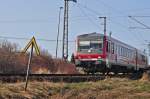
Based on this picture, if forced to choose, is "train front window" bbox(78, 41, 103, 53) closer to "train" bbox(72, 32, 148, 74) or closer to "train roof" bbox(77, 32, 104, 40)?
"train" bbox(72, 32, 148, 74)

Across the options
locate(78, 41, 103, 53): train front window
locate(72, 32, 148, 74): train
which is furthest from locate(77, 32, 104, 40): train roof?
locate(78, 41, 103, 53): train front window

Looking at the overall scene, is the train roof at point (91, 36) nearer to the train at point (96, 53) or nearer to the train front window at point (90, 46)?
the train at point (96, 53)

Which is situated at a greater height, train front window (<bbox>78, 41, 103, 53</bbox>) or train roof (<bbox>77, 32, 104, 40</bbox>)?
train roof (<bbox>77, 32, 104, 40</bbox>)

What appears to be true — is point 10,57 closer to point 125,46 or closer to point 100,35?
point 125,46

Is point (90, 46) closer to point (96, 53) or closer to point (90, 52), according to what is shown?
point (90, 52)

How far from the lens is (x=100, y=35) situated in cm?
3023

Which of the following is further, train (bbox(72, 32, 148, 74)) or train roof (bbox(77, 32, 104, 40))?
train roof (bbox(77, 32, 104, 40))

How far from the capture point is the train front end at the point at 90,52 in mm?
29812

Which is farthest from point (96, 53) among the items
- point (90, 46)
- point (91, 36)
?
point (91, 36)

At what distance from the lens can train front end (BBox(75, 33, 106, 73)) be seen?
2981 centimetres

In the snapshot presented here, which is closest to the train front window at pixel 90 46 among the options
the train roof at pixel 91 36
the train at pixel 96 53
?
the train at pixel 96 53

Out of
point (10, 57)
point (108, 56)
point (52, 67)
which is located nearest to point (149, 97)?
point (108, 56)

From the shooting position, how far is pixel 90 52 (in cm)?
3016

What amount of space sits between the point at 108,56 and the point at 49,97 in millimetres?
16076
